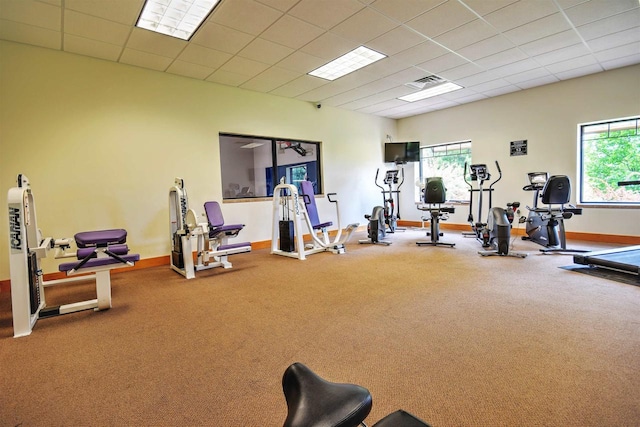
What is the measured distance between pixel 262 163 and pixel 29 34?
3.75 m

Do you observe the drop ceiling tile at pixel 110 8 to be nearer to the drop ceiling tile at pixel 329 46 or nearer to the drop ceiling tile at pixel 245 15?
the drop ceiling tile at pixel 245 15

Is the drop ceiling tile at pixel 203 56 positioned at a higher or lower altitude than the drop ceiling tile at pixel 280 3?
higher

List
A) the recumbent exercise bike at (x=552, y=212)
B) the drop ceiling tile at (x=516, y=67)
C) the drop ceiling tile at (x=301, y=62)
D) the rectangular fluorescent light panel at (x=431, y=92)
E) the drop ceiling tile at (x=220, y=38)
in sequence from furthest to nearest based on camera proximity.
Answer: the rectangular fluorescent light panel at (x=431, y=92)
the drop ceiling tile at (x=516, y=67)
the recumbent exercise bike at (x=552, y=212)
the drop ceiling tile at (x=301, y=62)
the drop ceiling tile at (x=220, y=38)

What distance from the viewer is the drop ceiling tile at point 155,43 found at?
3.84 meters

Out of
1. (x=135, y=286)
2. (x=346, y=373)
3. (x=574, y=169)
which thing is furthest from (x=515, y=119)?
(x=135, y=286)

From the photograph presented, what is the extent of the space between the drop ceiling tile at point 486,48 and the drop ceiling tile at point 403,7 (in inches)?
53.1

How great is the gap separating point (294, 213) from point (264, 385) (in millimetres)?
3465

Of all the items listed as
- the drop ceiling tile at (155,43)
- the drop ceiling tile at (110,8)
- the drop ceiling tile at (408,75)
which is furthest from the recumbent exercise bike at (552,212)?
the drop ceiling tile at (110,8)

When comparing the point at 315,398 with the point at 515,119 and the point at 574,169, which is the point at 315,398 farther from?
the point at 515,119

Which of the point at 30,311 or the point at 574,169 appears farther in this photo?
the point at 574,169

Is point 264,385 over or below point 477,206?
below

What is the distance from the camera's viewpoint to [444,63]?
507cm

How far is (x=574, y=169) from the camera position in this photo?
6020 millimetres

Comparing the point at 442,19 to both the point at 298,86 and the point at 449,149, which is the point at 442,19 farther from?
the point at 449,149
